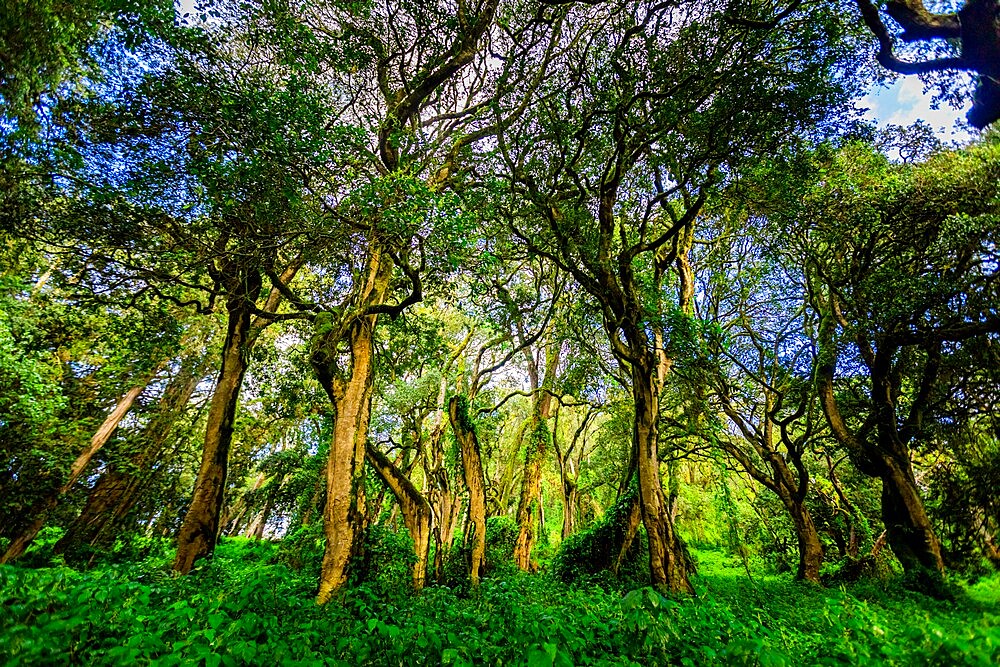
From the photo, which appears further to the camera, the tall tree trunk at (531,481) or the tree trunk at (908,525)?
the tall tree trunk at (531,481)

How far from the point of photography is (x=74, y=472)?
516 inches

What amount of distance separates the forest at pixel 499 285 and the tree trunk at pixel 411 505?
0.31ft

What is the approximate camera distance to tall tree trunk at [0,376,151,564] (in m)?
11.8

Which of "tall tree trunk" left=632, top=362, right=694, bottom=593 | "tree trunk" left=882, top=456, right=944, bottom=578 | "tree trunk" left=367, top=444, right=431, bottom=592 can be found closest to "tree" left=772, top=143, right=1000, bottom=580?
"tree trunk" left=882, top=456, right=944, bottom=578

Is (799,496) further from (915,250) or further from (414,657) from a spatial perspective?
(414,657)

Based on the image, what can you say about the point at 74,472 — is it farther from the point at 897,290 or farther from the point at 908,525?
the point at 908,525

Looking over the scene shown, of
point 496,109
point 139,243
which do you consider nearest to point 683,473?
point 496,109

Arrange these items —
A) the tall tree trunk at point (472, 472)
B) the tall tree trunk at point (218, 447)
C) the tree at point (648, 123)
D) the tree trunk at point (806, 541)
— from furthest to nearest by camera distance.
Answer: the tree trunk at point (806, 541) → the tall tree trunk at point (472, 472) → the tall tree trunk at point (218, 447) → the tree at point (648, 123)

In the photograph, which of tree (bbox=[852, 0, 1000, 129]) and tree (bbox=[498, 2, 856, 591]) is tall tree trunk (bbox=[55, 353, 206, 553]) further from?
tree (bbox=[852, 0, 1000, 129])

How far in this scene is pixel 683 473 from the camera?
27297mm

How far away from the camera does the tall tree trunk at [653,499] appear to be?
7.25 metres

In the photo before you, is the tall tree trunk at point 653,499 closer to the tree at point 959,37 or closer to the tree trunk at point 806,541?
the tree at point 959,37

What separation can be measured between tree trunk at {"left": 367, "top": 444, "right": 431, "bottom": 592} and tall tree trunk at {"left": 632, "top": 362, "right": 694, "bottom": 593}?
5.48 metres

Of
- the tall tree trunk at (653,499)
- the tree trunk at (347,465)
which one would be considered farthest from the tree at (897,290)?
the tree trunk at (347,465)
